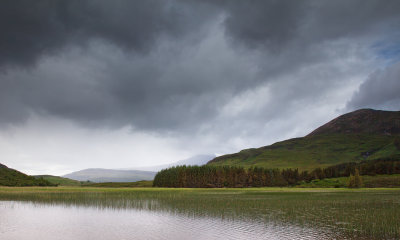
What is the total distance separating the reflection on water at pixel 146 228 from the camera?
22766 millimetres

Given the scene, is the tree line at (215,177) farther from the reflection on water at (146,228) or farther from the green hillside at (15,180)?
the reflection on water at (146,228)

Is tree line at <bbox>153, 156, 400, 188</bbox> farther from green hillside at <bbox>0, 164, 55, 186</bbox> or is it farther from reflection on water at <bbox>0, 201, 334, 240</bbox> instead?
reflection on water at <bbox>0, 201, 334, 240</bbox>

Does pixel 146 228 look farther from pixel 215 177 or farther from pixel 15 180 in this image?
pixel 15 180

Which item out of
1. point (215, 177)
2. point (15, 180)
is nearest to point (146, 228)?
point (215, 177)

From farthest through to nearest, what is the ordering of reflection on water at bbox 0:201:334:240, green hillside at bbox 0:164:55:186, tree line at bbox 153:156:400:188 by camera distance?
1. tree line at bbox 153:156:400:188
2. green hillside at bbox 0:164:55:186
3. reflection on water at bbox 0:201:334:240

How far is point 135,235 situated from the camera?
76.2 ft

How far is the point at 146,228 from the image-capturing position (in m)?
26.1

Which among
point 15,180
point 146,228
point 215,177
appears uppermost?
point 15,180

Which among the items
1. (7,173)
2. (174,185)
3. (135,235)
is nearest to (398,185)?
(174,185)

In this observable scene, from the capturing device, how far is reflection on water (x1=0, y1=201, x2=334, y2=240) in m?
22.8

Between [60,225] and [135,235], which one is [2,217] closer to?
[60,225]

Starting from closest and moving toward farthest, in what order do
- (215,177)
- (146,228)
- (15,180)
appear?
(146,228)
(15,180)
(215,177)

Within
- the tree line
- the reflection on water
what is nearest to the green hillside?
the tree line

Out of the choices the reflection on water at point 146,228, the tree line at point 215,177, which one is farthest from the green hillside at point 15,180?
the reflection on water at point 146,228
